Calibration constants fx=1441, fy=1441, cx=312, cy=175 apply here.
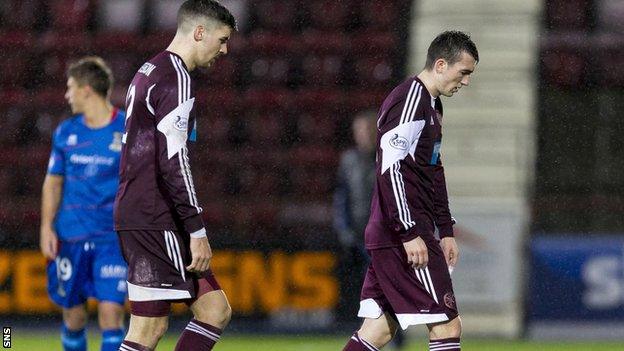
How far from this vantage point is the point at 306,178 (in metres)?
13.9

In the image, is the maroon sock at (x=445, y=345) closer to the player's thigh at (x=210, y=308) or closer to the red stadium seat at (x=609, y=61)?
the player's thigh at (x=210, y=308)

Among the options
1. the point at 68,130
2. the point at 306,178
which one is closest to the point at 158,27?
the point at 306,178

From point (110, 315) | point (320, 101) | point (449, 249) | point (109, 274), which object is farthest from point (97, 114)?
point (320, 101)

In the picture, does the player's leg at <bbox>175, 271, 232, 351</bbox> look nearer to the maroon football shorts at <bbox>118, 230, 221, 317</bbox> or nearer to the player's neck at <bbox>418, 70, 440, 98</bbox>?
the maroon football shorts at <bbox>118, 230, 221, 317</bbox>

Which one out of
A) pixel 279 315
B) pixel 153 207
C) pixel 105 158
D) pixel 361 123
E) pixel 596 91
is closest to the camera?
pixel 153 207

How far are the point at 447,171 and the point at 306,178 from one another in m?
2.35

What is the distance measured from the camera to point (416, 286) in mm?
6016

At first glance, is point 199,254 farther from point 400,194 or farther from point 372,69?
point 372,69

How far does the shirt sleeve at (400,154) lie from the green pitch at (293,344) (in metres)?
4.28

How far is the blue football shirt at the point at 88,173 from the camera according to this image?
7.53 metres

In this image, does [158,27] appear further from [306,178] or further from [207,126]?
[306,178]

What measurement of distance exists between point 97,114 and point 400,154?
7.46 feet

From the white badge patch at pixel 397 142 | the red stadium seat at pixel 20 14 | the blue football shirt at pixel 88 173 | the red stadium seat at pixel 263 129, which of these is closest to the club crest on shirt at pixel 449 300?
the white badge patch at pixel 397 142

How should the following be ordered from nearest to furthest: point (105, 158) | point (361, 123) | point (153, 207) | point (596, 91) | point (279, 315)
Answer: point (153, 207)
point (105, 158)
point (361, 123)
point (279, 315)
point (596, 91)
